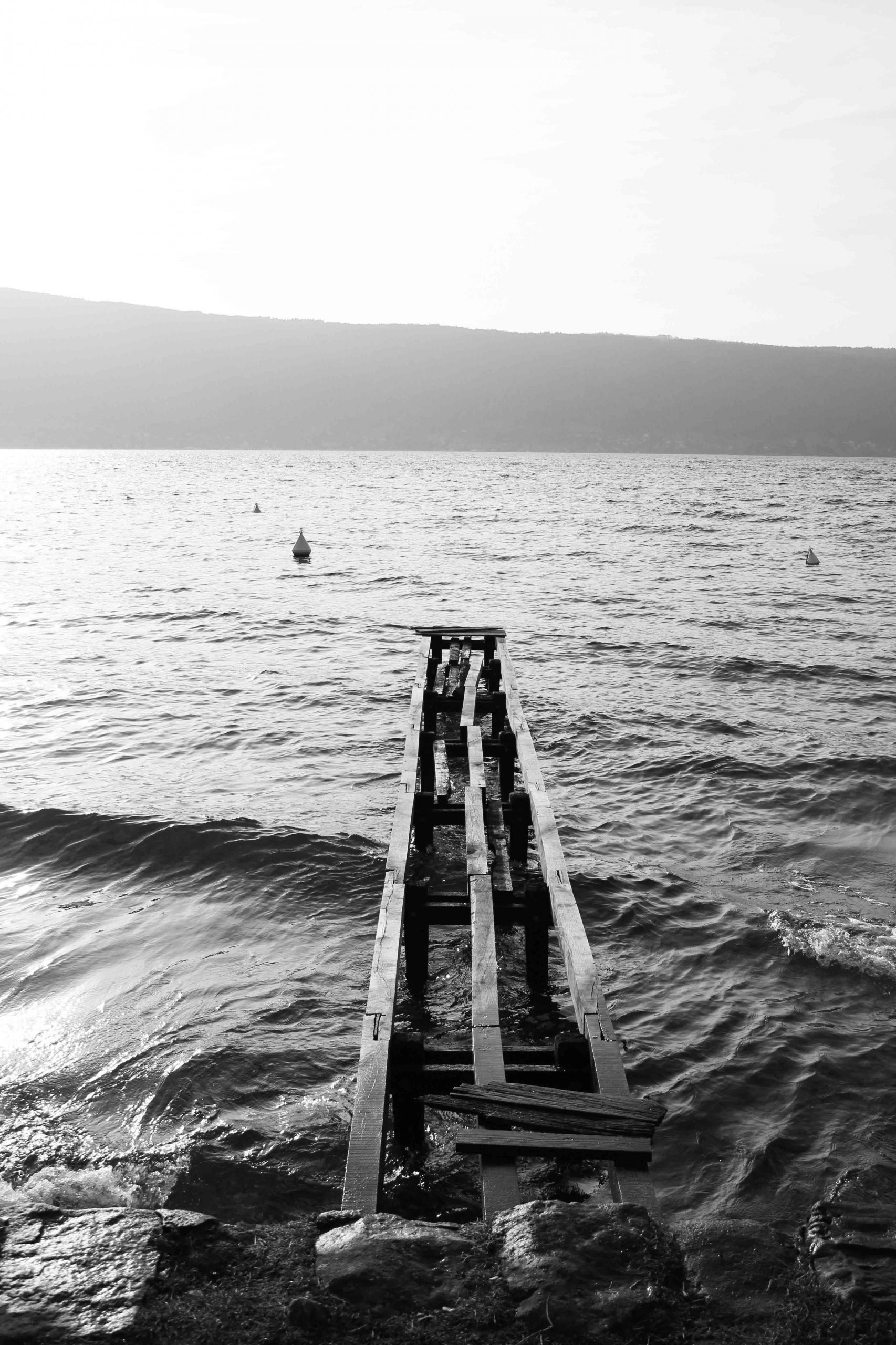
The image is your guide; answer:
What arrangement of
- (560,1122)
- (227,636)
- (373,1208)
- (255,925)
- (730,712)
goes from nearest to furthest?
(373,1208) < (560,1122) < (255,925) < (730,712) < (227,636)

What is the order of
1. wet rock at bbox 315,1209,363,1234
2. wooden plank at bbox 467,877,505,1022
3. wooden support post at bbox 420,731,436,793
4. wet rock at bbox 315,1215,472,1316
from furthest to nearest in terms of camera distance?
wooden support post at bbox 420,731,436,793 → wooden plank at bbox 467,877,505,1022 → wet rock at bbox 315,1209,363,1234 → wet rock at bbox 315,1215,472,1316

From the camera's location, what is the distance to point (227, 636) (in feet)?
83.6

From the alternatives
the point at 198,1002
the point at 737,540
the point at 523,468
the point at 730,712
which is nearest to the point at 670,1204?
the point at 198,1002

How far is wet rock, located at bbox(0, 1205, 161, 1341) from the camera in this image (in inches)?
134

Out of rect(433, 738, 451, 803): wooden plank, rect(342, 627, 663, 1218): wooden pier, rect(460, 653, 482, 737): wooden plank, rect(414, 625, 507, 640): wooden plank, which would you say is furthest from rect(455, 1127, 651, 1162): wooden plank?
rect(414, 625, 507, 640): wooden plank

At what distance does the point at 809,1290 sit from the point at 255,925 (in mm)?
6653

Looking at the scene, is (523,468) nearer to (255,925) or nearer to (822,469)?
(822,469)

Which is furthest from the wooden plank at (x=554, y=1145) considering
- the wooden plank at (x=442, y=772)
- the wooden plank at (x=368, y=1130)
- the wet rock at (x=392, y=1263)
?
the wooden plank at (x=442, y=772)

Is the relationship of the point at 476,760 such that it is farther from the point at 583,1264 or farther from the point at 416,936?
the point at 583,1264

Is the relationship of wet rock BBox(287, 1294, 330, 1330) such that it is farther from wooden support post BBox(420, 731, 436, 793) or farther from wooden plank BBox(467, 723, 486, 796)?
wooden support post BBox(420, 731, 436, 793)

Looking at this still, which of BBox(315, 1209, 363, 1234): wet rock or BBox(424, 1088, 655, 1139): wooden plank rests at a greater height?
BBox(315, 1209, 363, 1234): wet rock

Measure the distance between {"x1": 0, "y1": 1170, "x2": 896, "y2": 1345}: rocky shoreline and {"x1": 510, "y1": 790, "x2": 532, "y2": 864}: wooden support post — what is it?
5.95m

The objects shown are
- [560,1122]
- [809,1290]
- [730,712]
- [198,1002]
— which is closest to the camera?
[809,1290]

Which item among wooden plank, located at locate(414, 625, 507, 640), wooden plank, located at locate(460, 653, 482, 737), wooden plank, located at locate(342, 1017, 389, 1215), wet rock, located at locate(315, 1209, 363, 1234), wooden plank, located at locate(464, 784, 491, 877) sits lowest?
wooden plank, located at locate(342, 1017, 389, 1215)
